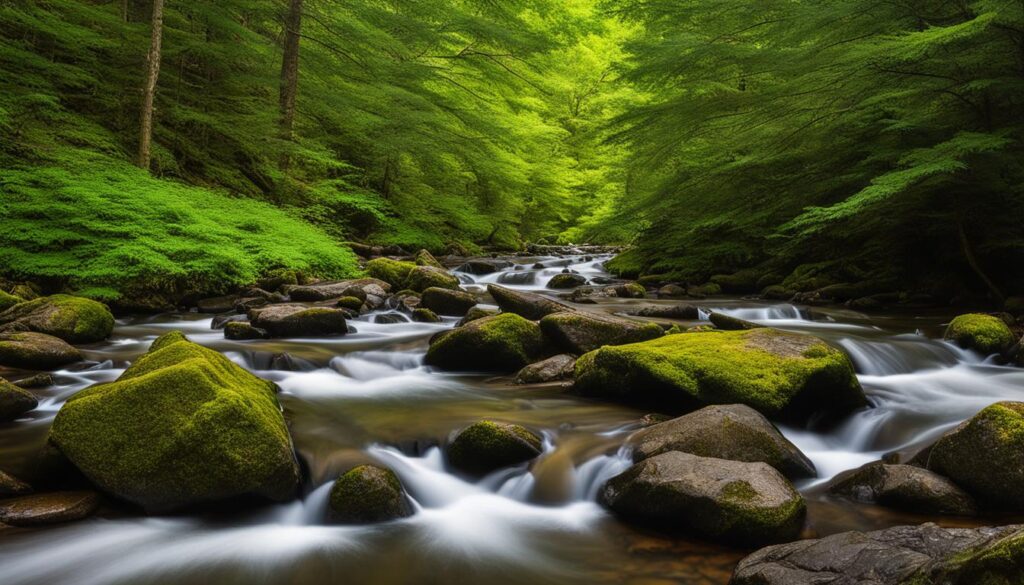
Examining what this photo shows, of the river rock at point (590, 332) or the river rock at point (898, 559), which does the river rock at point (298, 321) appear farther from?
the river rock at point (898, 559)

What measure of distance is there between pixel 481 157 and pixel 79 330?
9771 mm

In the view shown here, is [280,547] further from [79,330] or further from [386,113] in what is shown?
[386,113]

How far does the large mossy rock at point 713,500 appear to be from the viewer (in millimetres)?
3072

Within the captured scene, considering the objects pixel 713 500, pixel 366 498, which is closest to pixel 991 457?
pixel 713 500

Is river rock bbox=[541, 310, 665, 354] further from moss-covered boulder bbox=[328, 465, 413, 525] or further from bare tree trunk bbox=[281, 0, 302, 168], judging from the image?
bare tree trunk bbox=[281, 0, 302, 168]

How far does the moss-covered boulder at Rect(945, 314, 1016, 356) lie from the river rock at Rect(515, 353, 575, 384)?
466 centimetres

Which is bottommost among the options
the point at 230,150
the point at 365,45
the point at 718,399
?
the point at 718,399

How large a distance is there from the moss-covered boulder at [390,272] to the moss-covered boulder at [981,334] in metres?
8.93

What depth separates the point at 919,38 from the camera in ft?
20.6

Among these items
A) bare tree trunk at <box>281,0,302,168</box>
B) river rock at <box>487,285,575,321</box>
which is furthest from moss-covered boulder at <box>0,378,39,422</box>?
bare tree trunk at <box>281,0,302,168</box>

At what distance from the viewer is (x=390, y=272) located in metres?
12.3

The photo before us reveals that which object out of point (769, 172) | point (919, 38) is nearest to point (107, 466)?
point (919, 38)

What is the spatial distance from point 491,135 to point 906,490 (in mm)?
12577

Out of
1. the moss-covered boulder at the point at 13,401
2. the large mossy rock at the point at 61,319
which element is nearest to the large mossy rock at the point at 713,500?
the moss-covered boulder at the point at 13,401
